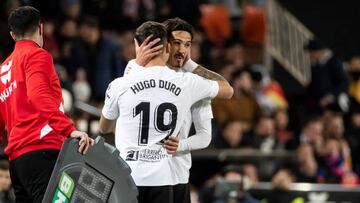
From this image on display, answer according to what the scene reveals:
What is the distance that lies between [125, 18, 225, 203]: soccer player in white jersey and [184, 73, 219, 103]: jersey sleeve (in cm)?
14

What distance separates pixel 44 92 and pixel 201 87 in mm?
1124

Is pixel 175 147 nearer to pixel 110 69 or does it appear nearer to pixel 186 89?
pixel 186 89

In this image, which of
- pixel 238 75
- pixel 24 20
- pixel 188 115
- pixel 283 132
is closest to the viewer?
pixel 24 20

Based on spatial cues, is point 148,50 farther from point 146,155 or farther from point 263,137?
point 263,137

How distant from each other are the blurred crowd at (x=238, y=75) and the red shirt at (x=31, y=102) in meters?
4.95

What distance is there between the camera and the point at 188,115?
321 inches

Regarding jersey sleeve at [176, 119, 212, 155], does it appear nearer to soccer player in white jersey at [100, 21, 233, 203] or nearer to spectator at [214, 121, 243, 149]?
soccer player in white jersey at [100, 21, 233, 203]

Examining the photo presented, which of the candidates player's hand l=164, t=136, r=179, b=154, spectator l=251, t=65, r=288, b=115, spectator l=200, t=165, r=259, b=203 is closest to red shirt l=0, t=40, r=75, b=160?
player's hand l=164, t=136, r=179, b=154

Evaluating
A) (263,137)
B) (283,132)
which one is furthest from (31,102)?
(283,132)

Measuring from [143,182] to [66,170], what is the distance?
1.87ft

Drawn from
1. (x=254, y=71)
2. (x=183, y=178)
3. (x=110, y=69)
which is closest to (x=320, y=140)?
(x=254, y=71)

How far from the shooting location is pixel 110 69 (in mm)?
15375

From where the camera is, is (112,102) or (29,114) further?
(112,102)

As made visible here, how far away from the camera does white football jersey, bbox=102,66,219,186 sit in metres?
7.80
